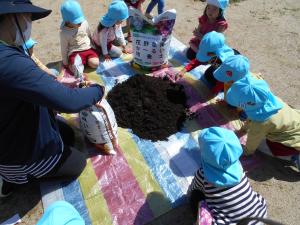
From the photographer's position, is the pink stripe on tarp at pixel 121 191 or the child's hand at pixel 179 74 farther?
the child's hand at pixel 179 74

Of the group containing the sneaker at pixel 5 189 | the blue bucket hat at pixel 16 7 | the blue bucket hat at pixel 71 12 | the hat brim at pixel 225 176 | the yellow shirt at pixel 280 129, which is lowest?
the sneaker at pixel 5 189

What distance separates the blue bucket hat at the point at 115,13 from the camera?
376 centimetres

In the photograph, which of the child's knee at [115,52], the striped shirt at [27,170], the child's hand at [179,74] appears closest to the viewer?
the striped shirt at [27,170]

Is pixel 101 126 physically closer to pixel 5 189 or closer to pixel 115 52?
pixel 5 189

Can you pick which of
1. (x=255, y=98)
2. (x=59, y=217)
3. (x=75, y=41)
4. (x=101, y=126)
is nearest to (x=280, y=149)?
(x=255, y=98)

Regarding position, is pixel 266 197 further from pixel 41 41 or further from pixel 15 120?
pixel 41 41

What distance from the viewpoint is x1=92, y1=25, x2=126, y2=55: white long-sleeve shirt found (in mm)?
4125

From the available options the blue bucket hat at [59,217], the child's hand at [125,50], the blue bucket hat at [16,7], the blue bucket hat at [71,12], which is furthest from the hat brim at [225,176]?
the child's hand at [125,50]

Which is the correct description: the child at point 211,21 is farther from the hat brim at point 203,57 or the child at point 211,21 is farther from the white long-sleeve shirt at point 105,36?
the white long-sleeve shirt at point 105,36

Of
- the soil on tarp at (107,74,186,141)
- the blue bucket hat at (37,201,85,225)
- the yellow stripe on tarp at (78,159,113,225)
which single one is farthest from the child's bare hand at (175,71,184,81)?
the blue bucket hat at (37,201,85,225)

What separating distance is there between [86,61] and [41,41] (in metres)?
1.12

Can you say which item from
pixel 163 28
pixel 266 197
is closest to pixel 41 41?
pixel 163 28

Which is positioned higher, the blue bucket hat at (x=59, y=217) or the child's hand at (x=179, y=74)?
the blue bucket hat at (x=59, y=217)

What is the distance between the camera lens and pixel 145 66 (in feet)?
13.3
